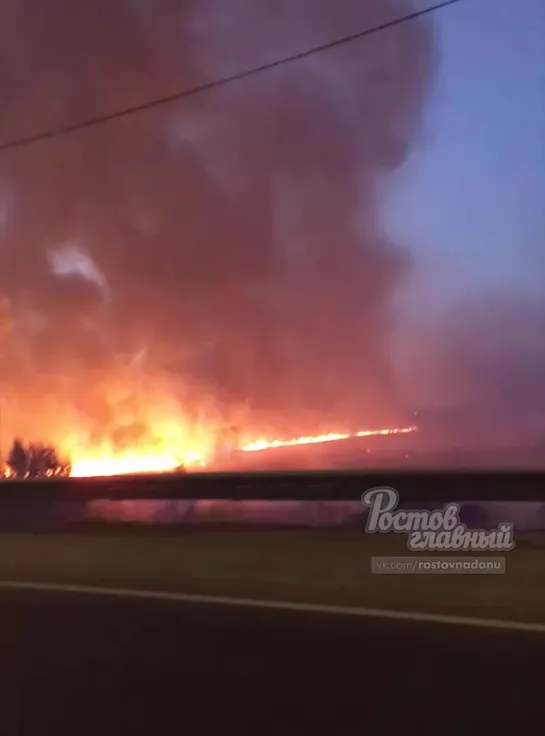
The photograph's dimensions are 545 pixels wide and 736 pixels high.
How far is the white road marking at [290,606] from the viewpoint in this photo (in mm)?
3896

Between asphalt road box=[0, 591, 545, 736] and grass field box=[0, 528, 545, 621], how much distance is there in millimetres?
474

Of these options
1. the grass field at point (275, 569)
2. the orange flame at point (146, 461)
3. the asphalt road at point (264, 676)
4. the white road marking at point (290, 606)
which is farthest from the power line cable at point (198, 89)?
the asphalt road at point (264, 676)

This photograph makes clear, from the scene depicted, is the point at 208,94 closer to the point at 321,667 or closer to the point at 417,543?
the point at 417,543

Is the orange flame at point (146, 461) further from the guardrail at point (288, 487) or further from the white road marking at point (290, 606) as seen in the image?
the white road marking at point (290, 606)

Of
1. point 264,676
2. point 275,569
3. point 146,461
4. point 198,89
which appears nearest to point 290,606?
point 264,676

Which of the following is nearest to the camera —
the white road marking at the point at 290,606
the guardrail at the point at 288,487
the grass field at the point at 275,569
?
the white road marking at the point at 290,606

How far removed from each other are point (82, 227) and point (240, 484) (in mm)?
3807

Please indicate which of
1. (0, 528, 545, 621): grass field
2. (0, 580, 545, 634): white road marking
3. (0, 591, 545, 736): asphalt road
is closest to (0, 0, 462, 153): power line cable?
(0, 528, 545, 621): grass field

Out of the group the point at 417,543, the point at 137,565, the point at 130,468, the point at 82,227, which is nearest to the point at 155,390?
the point at 130,468

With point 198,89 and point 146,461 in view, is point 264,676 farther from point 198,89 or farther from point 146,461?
point 198,89

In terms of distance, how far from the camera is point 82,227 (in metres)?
8.70

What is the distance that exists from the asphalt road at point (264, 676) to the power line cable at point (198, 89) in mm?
5835

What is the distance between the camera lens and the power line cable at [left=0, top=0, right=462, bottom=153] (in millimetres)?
7652

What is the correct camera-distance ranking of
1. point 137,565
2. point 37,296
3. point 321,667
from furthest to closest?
point 37,296 → point 137,565 → point 321,667
